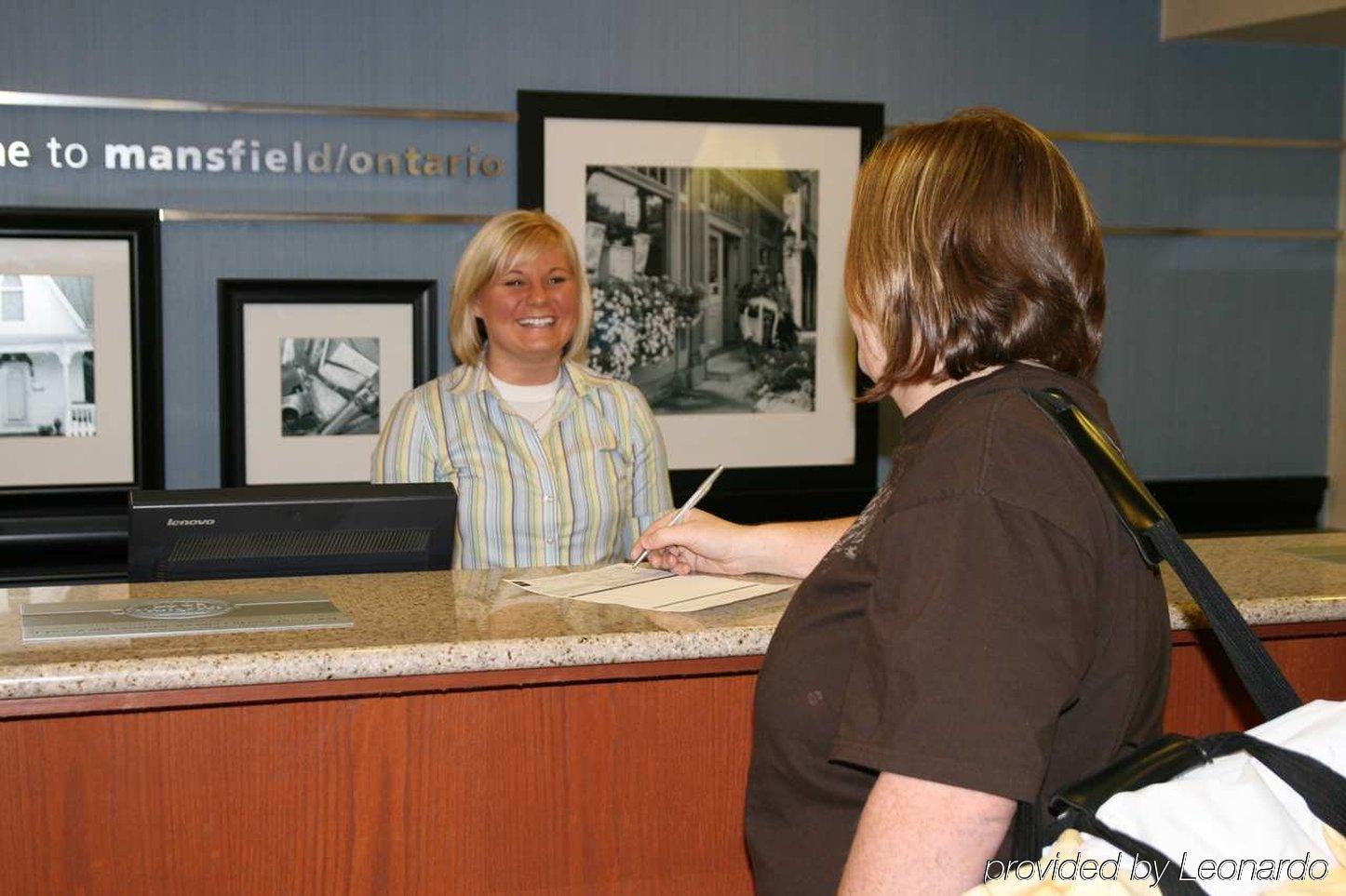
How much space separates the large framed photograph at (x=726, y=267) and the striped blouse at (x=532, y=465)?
578mm

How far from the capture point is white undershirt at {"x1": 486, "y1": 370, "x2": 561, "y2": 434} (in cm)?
359

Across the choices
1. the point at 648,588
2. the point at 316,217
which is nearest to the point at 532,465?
the point at 316,217

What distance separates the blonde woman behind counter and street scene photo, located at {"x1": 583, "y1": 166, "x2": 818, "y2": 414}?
40 centimetres

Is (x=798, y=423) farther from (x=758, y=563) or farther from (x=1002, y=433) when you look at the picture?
(x=1002, y=433)

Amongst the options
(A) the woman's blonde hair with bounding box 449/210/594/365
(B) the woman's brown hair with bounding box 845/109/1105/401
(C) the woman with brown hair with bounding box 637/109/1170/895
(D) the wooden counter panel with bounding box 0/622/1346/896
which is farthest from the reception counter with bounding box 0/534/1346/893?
(A) the woman's blonde hair with bounding box 449/210/594/365

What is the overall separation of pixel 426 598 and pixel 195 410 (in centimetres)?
198

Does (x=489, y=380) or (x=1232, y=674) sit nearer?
(x=1232, y=674)

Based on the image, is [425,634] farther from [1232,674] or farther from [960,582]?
[1232,674]

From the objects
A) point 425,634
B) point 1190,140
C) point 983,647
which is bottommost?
point 425,634

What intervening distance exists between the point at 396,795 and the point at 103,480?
2244 millimetres

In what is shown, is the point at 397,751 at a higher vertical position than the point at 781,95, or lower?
lower

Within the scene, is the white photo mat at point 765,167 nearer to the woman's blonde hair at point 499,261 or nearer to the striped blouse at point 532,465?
the woman's blonde hair at point 499,261

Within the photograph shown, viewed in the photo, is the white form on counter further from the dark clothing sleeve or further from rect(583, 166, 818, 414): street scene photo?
rect(583, 166, 818, 414): street scene photo

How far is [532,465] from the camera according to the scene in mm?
3484
